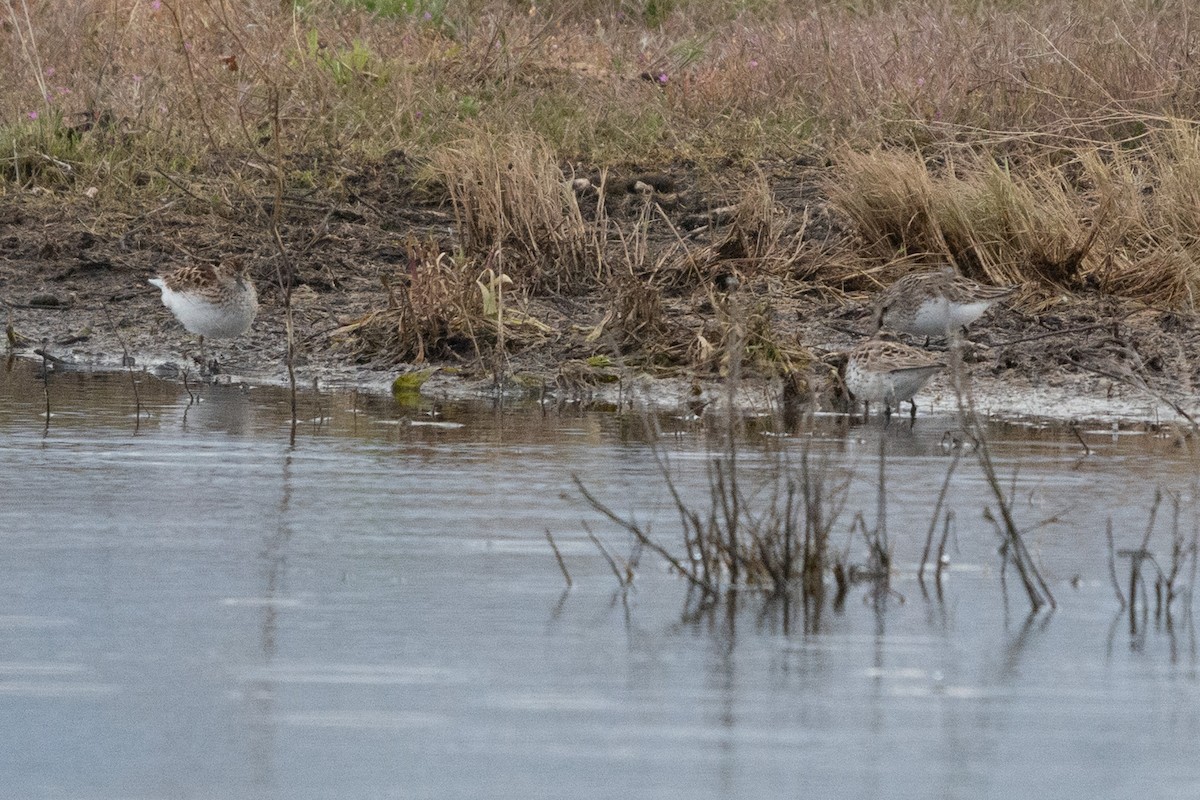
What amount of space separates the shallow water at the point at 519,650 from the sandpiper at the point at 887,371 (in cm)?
124

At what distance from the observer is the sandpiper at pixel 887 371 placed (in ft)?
28.4

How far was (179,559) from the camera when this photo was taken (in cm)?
564

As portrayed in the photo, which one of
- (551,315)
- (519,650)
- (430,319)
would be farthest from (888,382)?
(519,650)

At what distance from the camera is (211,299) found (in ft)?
33.8

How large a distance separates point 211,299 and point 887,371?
3.69 meters

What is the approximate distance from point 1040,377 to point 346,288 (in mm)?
4509

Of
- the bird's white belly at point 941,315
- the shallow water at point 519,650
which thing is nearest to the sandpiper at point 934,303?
the bird's white belly at point 941,315

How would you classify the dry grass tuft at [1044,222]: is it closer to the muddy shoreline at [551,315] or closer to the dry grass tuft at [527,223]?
the muddy shoreline at [551,315]

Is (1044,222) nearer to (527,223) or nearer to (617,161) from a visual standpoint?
(527,223)

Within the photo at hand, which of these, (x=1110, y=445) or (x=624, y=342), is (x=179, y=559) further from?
(x=624, y=342)

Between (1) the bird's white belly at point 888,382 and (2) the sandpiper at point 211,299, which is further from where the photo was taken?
(2) the sandpiper at point 211,299

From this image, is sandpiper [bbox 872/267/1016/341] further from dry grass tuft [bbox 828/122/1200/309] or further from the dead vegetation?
dry grass tuft [bbox 828/122/1200/309]

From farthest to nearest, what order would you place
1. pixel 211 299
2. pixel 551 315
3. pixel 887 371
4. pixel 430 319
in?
pixel 551 315 → pixel 430 319 → pixel 211 299 → pixel 887 371

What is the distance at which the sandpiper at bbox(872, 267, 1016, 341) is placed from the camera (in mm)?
10000
